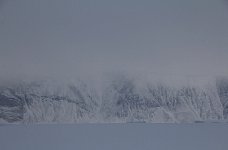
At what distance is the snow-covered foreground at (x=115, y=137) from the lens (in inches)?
84.3

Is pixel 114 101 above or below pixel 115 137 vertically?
above

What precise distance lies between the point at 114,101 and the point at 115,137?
25 cm

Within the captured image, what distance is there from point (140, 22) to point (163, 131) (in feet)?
2.59

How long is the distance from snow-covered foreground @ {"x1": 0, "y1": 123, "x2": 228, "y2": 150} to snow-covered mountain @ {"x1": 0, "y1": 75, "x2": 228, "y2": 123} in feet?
0.17

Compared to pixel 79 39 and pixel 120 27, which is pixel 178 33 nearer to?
pixel 120 27

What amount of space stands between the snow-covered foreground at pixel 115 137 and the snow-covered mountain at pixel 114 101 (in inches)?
2.0

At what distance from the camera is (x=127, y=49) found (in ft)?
7.55

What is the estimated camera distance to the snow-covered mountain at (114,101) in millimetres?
2152

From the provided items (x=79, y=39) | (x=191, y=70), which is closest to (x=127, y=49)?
(x=79, y=39)

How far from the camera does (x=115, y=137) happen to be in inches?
87.8

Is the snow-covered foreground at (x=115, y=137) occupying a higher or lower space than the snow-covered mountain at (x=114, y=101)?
lower

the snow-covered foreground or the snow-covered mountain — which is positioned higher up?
the snow-covered mountain

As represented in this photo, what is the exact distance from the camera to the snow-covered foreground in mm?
2141

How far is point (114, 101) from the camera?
88.0 inches
